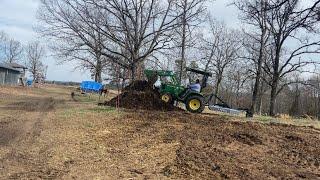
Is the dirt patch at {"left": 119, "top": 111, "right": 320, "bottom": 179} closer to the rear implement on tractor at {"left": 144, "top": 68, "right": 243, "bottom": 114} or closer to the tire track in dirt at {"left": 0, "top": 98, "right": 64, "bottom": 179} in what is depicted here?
the tire track in dirt at {"left": 0, "top": 98, "right": 64, "bottom": 179}

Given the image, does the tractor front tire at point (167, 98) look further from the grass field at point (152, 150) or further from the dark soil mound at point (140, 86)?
the grass field at point (152, 150)

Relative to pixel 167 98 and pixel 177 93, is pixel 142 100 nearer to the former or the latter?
pixel 167 98

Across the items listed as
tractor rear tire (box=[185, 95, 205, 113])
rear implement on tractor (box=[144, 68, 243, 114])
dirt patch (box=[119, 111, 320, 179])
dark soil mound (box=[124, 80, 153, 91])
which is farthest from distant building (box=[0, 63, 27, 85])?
dirt patch (box=[119, 111, 320, 179])

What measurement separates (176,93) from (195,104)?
1.11 metres

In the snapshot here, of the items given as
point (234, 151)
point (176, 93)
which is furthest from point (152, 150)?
point (176, 93)

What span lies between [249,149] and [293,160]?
123 centimetres

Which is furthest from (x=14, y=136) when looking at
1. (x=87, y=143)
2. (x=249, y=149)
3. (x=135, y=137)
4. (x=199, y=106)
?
(x=199, y=106)

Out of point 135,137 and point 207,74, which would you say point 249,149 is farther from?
point 207,74

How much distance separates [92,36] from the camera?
31.4 meters

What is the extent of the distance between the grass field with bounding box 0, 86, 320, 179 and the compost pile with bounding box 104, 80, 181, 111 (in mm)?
5587

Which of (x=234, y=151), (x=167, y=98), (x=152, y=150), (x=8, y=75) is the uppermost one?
(x=8, y=75)

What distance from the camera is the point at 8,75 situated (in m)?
76.1

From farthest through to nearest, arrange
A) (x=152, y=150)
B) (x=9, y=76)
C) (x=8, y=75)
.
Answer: (x=9, y=76) < (x=8, y=75) < (x=152, y=150)

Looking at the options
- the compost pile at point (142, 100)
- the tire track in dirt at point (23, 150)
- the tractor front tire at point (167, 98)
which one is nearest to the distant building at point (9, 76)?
the compost pile at point (142, 100)
